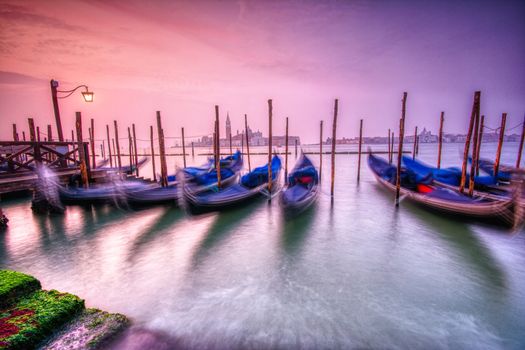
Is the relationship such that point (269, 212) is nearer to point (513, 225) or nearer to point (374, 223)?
point (374, 223)

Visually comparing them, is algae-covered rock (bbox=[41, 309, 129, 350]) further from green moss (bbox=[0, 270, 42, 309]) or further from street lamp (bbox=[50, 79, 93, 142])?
street lamp (bbox=[50, 79, 93, 142])

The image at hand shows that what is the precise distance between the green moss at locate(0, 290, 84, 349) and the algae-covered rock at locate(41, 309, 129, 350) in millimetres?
85

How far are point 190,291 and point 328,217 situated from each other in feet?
16.1

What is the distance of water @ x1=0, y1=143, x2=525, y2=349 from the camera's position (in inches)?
Answer: 106

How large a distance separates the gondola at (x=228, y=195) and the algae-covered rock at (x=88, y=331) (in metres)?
3.43

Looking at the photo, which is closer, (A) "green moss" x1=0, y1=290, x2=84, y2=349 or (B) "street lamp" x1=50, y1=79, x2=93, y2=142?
(A) "green moss" x1=0, y1=290, x2=84, y2=349

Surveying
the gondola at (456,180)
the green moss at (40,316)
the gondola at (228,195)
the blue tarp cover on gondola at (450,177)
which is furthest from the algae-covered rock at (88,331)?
the blue tarp cover on gondola at (450,177)

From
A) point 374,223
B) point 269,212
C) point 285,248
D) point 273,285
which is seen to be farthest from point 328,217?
point 273,285

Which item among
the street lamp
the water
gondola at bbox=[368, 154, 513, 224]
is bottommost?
the water

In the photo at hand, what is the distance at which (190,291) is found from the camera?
351cm

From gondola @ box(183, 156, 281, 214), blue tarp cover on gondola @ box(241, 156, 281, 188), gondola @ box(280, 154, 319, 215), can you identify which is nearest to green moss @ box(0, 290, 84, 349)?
gondola @ box(183, 156, 281, 214)

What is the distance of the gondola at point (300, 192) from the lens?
6.25 m

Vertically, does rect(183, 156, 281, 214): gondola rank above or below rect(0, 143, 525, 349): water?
above

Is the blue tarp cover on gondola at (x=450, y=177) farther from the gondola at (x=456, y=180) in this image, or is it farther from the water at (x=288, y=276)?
the water at (x=288, y=276)
